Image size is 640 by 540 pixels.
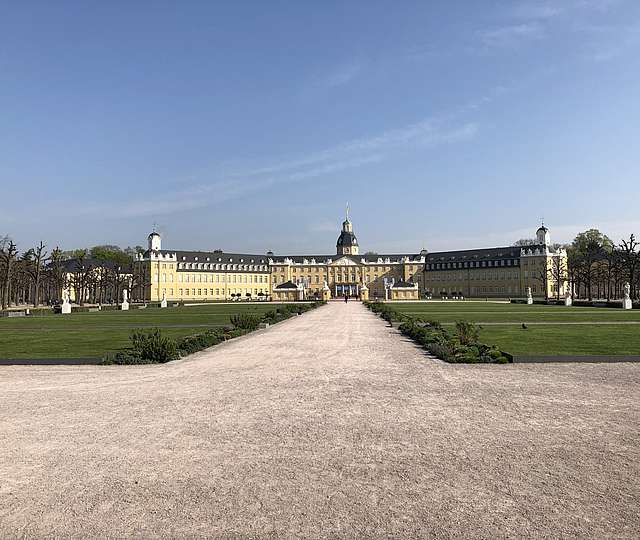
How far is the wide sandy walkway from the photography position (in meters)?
5.86

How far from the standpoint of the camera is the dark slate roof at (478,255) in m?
157

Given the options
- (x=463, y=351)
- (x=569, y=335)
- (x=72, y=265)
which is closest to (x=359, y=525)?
(x=463, y=351)

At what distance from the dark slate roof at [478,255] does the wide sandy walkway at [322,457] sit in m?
149

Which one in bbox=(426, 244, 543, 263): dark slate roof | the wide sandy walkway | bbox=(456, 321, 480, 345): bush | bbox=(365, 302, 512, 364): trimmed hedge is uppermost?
bbox=(426, 244, 543, 263): dark slate roof

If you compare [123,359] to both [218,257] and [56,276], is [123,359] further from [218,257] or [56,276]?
[218,257]

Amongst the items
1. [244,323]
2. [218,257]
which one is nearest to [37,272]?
[244,323]

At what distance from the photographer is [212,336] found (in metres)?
26.9

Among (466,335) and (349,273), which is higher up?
(349,273)

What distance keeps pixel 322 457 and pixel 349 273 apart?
170m

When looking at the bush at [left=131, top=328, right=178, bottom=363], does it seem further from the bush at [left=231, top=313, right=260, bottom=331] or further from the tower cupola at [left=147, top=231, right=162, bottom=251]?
the tower cupola at [left=147, top=231, right=162, bottom=251]

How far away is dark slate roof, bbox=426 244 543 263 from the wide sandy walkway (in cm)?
14861

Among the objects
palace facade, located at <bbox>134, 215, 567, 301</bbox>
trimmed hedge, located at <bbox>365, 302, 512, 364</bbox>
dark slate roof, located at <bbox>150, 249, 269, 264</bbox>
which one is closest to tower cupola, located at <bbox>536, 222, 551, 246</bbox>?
palace facade, located at <bbox>134, 215, 567, 301</bbox>

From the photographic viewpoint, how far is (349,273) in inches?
6993

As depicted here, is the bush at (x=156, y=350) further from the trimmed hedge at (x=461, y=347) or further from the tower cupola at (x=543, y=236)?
the tower cupola at (x=543, y=236)
